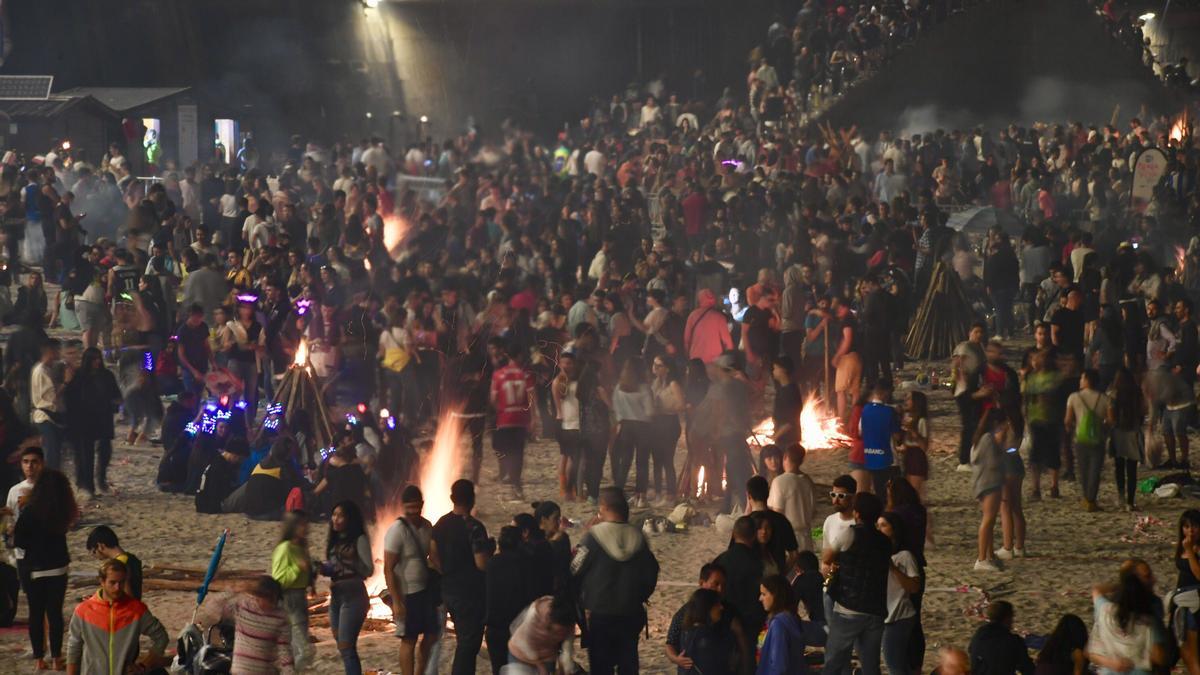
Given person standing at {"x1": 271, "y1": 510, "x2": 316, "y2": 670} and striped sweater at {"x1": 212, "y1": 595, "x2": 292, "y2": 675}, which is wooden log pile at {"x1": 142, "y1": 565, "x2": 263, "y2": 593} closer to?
person standing at {"x1": 271, "y1": 510, "x2": 316, "y2": 670}

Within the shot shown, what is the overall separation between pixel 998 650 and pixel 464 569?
302 cm

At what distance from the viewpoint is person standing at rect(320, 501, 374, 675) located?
1045cm

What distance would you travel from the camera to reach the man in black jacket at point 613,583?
1012cm

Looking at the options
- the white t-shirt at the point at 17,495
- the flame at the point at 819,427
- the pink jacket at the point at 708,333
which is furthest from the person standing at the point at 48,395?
the flame at the point at 819,427

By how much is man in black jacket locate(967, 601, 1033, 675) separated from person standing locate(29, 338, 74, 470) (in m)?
9.07

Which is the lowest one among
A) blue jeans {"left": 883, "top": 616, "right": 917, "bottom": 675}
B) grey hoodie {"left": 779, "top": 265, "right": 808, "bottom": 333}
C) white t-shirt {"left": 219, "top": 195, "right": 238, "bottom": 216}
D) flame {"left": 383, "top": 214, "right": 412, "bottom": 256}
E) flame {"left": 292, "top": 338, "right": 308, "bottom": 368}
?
blue jeans {"left": 883, "top": 616, "right": 917, "bottom": 675}

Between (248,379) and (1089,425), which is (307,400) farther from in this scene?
(1089,425)

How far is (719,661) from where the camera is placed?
9.55m

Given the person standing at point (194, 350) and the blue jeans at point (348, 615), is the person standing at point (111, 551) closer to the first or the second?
the blue jeans at point (348, 615)

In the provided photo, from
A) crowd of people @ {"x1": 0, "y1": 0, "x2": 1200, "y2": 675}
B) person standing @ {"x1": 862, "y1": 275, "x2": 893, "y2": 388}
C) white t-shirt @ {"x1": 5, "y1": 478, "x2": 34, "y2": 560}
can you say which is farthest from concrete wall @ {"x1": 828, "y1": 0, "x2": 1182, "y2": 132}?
white t-shirt @ {"x1": 5, "y1": 478, "x2": 34, "y2": 560}

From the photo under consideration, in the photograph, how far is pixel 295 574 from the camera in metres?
10.4

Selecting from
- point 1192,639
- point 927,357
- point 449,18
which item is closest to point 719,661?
point 1192,639

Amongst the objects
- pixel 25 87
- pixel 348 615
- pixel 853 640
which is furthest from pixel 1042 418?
pixel 25 87

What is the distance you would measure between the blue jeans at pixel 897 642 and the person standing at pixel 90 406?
7.98m
